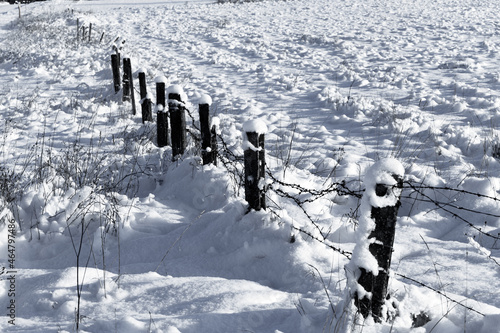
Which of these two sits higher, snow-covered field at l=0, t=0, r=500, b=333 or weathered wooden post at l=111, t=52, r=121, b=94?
weathered wooden post at l=111, t=52, r=121, b=94

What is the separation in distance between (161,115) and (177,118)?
0.85m

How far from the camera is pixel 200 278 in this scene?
283 cm

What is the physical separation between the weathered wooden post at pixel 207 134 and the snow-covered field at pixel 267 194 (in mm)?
163

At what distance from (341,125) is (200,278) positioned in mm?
4991

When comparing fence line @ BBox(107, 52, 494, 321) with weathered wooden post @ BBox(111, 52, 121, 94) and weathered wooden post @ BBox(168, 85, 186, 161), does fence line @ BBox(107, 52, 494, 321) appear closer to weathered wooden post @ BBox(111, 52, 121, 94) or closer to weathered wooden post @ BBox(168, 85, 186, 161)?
weathered wooden post @ BBox(168, 85, 186, 161)

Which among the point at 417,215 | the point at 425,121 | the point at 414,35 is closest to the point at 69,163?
the point at 417,215

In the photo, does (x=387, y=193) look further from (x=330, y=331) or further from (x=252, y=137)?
(x=252, y=137)

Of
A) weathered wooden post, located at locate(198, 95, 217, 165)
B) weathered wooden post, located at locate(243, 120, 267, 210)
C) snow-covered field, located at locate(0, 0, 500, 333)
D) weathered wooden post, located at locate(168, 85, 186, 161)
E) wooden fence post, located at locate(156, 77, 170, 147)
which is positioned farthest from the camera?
wooden fence post, located at locate(156, 77, 170, 147)

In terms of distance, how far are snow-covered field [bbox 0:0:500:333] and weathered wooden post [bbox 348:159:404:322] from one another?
10 cm

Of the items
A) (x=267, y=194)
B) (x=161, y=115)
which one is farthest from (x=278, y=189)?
(x=161, y=115)

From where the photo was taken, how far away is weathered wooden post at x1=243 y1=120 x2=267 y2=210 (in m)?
3.15

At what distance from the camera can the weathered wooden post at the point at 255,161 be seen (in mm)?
3150

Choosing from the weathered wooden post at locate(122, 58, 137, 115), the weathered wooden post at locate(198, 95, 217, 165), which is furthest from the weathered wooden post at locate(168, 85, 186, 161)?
the weathered wooden post at locate(122, 58, 137, 115)

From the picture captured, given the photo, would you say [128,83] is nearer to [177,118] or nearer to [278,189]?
[177,118]
